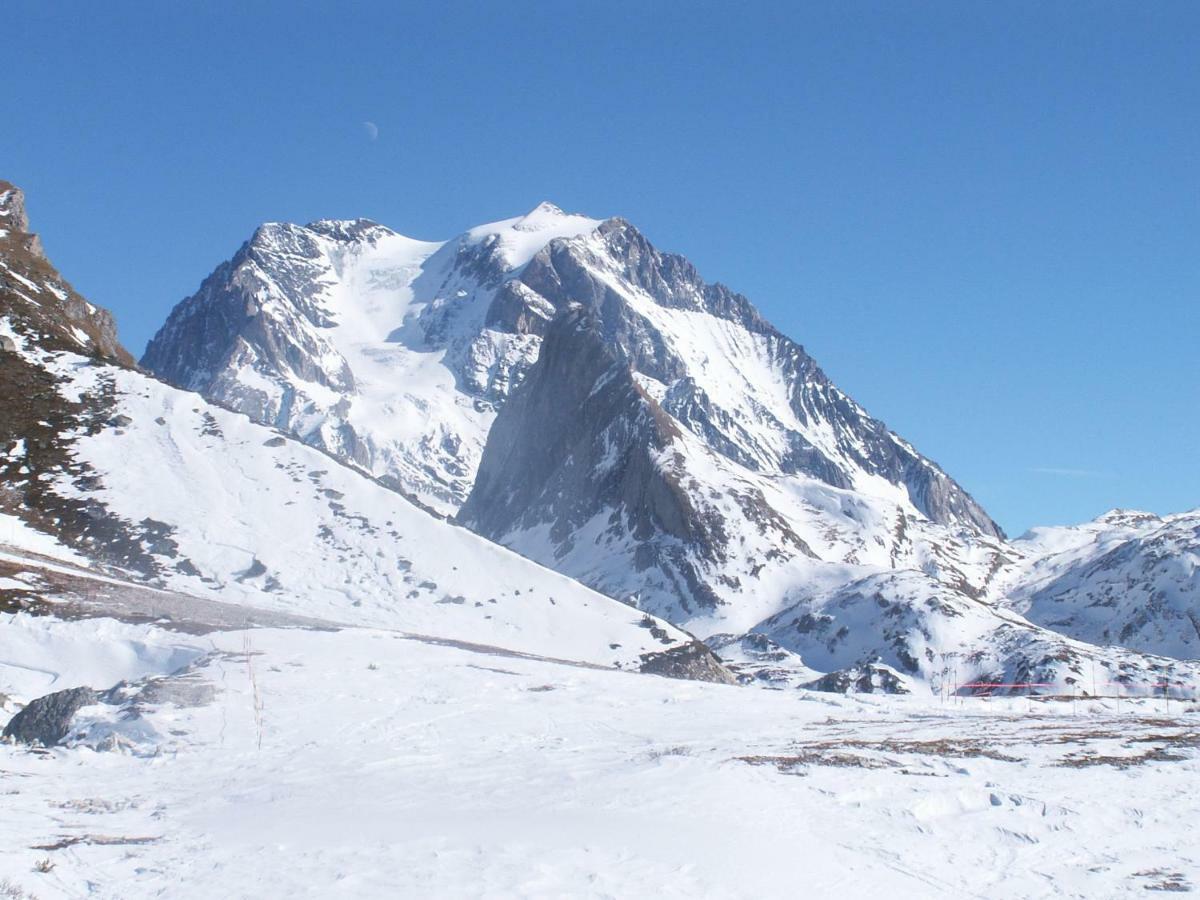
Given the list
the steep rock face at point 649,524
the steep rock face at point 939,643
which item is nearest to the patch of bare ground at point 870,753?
the steep rock face at point 939,643

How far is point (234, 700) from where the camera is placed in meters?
25.6

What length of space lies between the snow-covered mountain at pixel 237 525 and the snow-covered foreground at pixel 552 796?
24.8 metres

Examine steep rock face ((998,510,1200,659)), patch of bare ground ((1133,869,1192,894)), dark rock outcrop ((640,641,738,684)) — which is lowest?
patch of bare ground ((1133,869,1192,894))

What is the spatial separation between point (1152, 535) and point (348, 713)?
614ft

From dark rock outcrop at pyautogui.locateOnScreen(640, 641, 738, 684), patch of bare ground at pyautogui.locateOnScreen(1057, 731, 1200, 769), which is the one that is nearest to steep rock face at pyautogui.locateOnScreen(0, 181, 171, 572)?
dark rock outcrop at pyautogui.locateOnScreen(640, 641, 738, 684)

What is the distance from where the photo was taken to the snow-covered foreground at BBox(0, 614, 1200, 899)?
1423 cm

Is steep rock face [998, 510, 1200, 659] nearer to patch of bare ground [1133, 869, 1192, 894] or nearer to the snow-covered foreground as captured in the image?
the snow-covered foreground

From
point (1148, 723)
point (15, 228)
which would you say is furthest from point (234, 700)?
point (15, 228)

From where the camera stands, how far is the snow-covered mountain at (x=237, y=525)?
55344 mm

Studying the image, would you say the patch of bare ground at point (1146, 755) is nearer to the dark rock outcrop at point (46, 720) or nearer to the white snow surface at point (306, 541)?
the dark rock outcrop at point (46, 720)

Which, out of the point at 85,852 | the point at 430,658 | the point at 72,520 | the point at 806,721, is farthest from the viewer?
the point at 72,520

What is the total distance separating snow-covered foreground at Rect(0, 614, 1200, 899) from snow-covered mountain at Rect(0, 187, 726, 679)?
2482cm

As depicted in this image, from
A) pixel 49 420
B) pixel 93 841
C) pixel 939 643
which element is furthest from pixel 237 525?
pixel 939 643

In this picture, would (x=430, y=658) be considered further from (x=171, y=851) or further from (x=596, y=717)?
(x=171, y=851)
